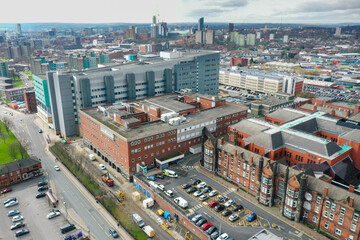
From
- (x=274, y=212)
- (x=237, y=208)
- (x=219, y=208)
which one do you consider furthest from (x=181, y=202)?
→ (x=274, y=212)

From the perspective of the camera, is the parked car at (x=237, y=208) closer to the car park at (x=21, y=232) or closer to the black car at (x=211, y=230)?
the black car at (x=211, y=230)

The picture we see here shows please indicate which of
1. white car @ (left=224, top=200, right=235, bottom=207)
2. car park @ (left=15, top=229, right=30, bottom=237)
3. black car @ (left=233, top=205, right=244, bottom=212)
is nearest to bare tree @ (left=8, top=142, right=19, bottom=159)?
car park @ (left=15, top=229, right=30, bottom=237)

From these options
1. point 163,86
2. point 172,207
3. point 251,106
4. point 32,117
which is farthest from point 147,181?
point 32,117

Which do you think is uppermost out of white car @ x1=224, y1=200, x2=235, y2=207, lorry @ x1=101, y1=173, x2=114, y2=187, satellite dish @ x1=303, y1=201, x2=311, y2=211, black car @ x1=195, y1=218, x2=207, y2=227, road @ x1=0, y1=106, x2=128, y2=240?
satellite dish @ x1=303, y1=201, x2=311, y2=211

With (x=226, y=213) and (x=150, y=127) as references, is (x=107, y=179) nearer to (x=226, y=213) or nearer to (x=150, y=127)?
(x=150, y=127)

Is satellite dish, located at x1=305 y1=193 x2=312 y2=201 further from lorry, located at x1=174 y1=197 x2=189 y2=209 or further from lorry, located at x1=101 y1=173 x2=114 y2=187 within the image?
lorry, located at x1=101 y1=173 x2=114 y2=187
